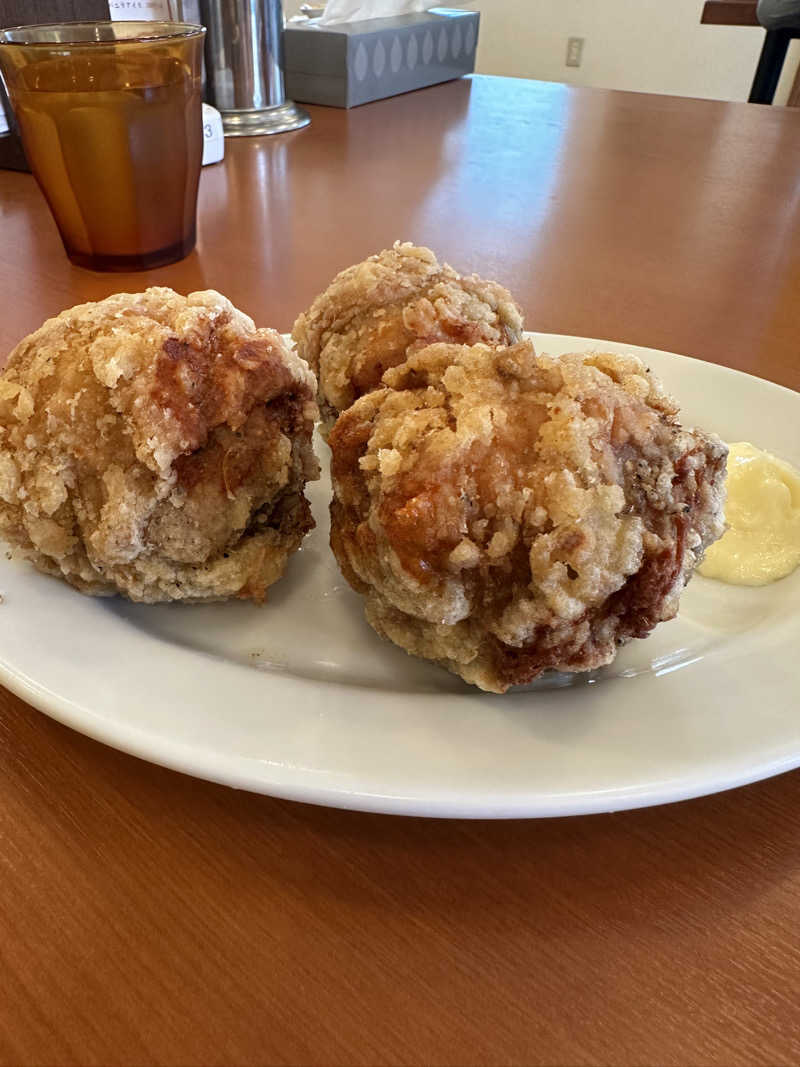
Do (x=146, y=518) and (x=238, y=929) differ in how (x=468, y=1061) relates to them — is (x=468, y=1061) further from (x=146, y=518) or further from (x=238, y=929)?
(x=146, y=518)

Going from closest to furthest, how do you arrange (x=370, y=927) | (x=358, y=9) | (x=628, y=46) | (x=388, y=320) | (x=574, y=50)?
(x=370, y=927), (x=388, y=320), (x=358, y=9), (x=628, y=46), (x=574, y=50)

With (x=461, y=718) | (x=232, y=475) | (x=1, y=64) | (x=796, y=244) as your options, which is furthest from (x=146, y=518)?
(x=796, y=244)

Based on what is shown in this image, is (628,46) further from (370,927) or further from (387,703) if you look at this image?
(370,927)

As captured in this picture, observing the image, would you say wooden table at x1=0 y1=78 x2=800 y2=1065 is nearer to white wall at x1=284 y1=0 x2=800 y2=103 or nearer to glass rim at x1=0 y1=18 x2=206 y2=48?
glass rim at x1=0 y1=18 x2=206 y2=48

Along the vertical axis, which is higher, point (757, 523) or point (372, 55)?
point (372, 55)

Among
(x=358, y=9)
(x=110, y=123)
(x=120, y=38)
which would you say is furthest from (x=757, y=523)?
(x=358, y=9)

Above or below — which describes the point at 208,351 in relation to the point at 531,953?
above

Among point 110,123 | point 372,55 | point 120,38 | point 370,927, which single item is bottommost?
point 370,927

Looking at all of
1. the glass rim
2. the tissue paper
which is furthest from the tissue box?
the glass rim
